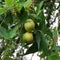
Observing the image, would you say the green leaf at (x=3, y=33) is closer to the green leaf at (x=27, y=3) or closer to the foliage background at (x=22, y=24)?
the foliage background at (x=22, y=24)

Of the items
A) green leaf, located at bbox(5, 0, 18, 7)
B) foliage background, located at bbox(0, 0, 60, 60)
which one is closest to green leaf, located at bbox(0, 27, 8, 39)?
foliage background, located at bbox(0, 0, 60, 60)

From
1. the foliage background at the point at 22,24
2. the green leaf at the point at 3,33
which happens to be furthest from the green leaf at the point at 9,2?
the green leaf at the point at 3,33

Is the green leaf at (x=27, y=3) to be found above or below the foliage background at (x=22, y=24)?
above

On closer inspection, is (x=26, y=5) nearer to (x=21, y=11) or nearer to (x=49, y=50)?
(x=21, y=11)

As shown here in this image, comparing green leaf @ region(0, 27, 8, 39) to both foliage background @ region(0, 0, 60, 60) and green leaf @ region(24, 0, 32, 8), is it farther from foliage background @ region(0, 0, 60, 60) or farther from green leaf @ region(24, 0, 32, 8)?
green leaf @ region(24, 0, 32, 8)

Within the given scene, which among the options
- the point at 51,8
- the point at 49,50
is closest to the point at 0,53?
the point at 49,50

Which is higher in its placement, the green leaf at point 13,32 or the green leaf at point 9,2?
the green leaf at point 9,2

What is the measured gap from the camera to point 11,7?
3.09ft

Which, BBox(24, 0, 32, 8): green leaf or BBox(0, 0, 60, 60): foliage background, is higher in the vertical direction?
BBox(24, 0, 32, 8): green leaf

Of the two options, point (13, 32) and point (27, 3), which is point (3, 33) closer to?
point (13, 32)

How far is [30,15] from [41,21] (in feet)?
0.17

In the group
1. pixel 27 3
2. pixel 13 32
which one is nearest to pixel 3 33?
pixel 13 32

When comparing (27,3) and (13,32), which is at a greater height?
(27,3)

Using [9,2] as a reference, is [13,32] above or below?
below
